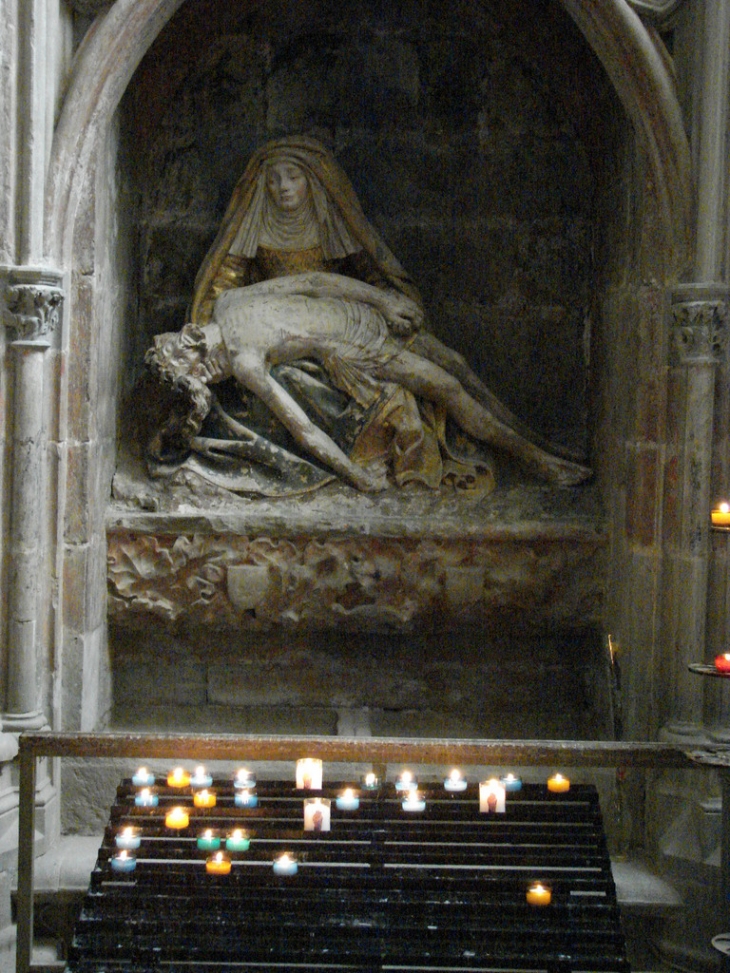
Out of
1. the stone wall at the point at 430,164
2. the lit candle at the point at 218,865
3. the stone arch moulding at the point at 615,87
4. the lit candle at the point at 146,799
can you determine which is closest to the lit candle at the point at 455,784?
the lit candle at the point at 218,865

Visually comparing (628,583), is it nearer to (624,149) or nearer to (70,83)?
(624,149)

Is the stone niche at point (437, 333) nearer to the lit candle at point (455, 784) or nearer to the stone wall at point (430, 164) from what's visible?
the stone wall at point (430, 164)

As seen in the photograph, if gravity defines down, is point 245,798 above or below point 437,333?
below

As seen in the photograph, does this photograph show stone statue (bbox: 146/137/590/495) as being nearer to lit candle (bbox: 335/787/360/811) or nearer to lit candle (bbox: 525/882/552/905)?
lit candle (bbox: 335/787/360/811)

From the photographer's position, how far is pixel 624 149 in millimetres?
5074

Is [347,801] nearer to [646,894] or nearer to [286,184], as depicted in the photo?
[646,894]

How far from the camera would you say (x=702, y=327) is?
4504mm

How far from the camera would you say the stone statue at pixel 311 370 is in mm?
5184

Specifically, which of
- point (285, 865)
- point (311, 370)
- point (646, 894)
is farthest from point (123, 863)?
point (311, 370)

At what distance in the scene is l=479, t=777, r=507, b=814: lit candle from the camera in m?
3.86

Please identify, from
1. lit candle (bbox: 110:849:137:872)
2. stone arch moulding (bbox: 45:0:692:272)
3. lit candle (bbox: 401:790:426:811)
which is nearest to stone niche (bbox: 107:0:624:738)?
stone arch moulding (bbox: 45:0:692:272)

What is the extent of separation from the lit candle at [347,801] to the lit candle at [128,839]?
0.56m

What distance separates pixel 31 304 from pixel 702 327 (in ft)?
6.96

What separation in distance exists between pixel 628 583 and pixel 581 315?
1.28 meters
